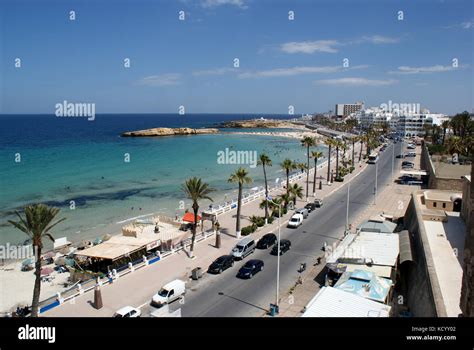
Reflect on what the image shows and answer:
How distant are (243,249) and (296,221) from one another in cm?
897

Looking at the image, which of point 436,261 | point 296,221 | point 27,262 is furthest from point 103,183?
point 436,261

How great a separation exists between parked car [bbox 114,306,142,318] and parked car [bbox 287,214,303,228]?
17.8 m

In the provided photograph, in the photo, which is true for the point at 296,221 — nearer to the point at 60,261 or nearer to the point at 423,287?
the point at 423,287

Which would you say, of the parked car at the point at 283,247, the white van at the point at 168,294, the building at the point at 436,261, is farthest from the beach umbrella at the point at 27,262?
the building at the point at 436,261

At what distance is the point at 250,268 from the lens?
76.3 feet

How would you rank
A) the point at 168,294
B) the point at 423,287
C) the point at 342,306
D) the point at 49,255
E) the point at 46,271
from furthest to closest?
the point at 49,255 → the point at 46,271 → the point at 168,294 → the point at 423,287 → the point at 342,306

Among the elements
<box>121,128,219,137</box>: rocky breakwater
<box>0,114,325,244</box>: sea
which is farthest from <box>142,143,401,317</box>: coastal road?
<box>121,128,219,137</box>: rocky breakwater

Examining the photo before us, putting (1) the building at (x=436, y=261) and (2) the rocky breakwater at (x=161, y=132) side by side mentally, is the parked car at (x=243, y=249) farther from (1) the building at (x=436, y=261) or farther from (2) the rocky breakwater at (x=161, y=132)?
(2) the rocky breakwater at (x=161, y=132)

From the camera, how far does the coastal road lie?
1917 cm

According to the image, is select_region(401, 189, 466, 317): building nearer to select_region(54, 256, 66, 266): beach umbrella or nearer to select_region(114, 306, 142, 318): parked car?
select_region(114, 306, 142, 318): parked car

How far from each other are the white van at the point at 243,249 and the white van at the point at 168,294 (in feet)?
20.9

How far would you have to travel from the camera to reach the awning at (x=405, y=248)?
22294 millimetres

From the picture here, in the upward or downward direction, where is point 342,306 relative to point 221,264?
upward
